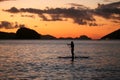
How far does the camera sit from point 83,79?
33.7m

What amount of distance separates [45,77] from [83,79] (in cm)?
453

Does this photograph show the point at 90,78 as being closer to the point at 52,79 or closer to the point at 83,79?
the point at 83,79

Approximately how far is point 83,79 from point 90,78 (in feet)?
4.04

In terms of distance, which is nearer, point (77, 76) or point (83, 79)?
point (83, 79)

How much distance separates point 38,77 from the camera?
34875 millimetres

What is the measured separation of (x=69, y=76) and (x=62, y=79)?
8.58ft

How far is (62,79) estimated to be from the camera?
33.7 m

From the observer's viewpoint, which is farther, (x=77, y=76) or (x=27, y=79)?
(x=77, y=76)

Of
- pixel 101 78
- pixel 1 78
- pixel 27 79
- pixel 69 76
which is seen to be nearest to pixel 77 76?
pixel 69 76

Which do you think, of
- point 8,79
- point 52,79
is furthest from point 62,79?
point 8,79

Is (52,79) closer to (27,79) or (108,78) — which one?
(27,79)

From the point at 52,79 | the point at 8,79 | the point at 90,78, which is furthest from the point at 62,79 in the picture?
the point at 8,79

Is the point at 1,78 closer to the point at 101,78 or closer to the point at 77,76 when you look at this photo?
the point at 77,76

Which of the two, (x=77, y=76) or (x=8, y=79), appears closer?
(x=8, y=79)
